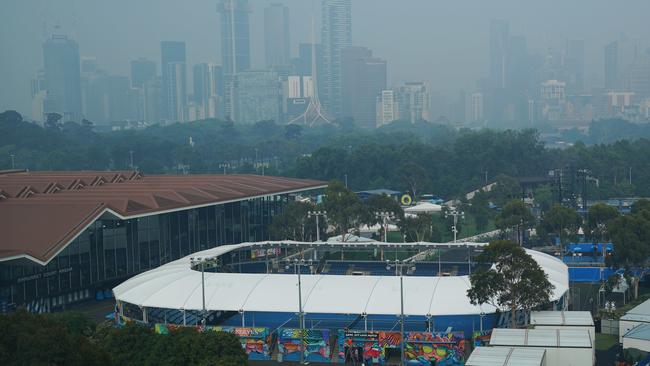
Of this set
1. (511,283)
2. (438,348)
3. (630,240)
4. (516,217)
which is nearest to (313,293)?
(438,348)

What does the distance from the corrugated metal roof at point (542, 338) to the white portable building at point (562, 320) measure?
44 cm

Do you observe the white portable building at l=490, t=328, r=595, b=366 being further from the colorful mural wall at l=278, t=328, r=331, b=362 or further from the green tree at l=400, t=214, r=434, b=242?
the green tree at l=400, t=214, r=434, b=242

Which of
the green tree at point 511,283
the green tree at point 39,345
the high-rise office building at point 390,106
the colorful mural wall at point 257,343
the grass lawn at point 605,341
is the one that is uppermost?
the high-rise office building at point 390,106

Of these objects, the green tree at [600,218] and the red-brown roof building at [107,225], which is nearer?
the red-brown roof building at [107,225]

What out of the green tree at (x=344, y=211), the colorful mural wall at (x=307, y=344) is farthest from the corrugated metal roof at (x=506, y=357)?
the green tree at (x=344, y=211)

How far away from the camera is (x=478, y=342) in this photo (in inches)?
991

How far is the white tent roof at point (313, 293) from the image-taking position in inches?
1022

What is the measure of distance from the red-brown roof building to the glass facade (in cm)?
3

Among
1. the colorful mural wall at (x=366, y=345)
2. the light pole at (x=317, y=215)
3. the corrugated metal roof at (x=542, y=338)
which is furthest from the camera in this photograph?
the light pole at (x=317, y=215)

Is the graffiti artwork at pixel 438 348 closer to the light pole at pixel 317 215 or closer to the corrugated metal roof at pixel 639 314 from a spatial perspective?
the corrugated metal roof at pixel 639 314

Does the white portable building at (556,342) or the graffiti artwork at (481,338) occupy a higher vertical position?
the white portable building at (556,342)

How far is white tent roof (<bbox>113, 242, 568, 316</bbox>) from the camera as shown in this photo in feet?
85.1

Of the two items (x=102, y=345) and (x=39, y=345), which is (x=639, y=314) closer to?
(x=102, y=345)

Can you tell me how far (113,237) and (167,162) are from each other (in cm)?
5903
